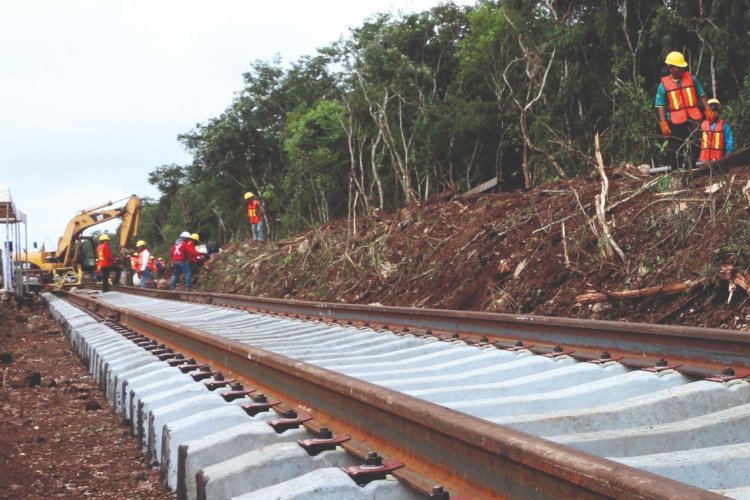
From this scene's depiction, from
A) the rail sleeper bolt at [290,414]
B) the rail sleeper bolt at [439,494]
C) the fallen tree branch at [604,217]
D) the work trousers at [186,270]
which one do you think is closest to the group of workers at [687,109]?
the fallen tree branch at [604,217]

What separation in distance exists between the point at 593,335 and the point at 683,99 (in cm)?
633

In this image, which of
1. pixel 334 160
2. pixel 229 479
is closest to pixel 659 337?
pixel 229 479

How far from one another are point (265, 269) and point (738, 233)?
1279cm

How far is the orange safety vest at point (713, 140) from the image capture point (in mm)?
9734

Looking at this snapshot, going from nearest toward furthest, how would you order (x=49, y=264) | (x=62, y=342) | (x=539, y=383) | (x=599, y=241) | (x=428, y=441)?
(x=428, y=441) < (x=539, y=383) < (x=599, y=241) < (x=62, y=342) < (x=49, y=264)

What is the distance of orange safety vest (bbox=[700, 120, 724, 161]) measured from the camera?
9734 mm

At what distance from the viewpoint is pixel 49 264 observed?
91.2 ft

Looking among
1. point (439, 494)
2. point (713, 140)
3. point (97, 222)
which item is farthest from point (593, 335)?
point (97, 222)

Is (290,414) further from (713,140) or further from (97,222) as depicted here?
(97,222)

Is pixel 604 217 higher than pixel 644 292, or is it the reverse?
pixel 604 217

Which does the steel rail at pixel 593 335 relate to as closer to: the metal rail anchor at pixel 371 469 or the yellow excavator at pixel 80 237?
the metal rail anchor at pixel 371 469

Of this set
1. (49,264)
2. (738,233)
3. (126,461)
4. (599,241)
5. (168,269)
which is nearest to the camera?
Result: (126,461)

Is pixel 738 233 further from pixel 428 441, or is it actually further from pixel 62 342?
pixel 62 342

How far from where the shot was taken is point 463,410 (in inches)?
119
